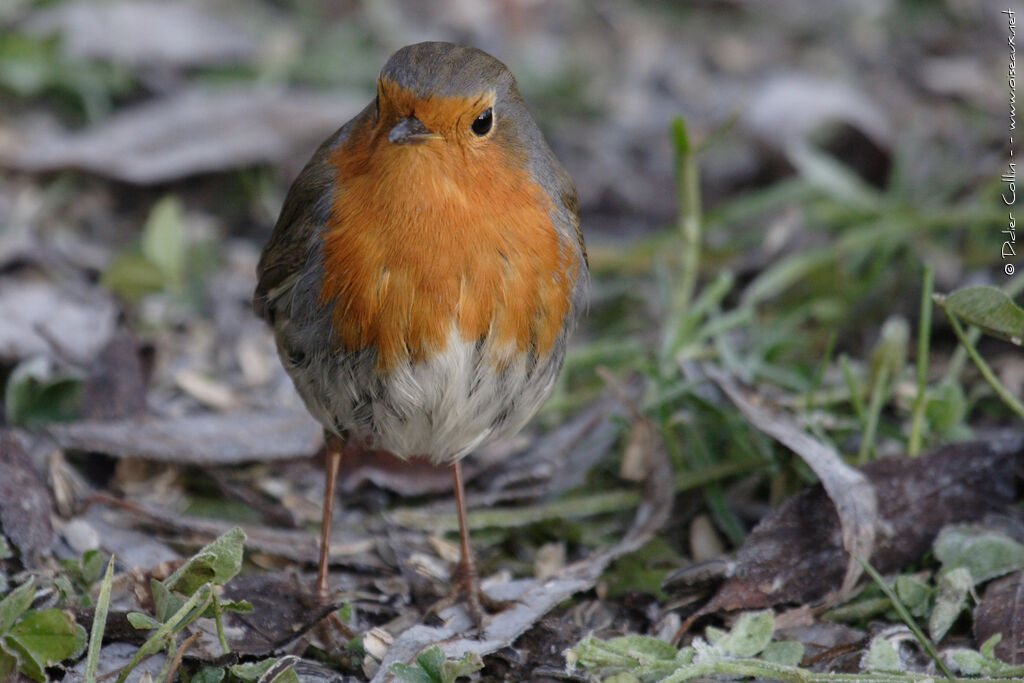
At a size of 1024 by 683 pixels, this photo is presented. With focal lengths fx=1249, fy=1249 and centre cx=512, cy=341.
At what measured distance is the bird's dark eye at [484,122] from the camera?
2.78m

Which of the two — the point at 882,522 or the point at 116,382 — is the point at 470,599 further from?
the point at 116,382

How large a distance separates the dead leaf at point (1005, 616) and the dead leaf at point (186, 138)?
3184 mm

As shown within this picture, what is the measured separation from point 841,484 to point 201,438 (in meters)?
1.80

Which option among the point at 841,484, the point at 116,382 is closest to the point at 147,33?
the point at 116,382

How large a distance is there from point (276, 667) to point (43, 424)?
1.40m

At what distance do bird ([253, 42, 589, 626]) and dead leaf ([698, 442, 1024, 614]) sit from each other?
0.70 m

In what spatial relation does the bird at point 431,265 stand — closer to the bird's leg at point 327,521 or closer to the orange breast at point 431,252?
the orange breast at point 431,252

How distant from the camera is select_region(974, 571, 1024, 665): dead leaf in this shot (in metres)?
2.82

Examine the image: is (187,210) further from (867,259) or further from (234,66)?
(867,259)

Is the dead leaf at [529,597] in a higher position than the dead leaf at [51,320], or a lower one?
lower

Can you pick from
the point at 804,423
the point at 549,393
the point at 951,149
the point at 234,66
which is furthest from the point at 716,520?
the point at 234,66

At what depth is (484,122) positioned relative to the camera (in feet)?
9.18

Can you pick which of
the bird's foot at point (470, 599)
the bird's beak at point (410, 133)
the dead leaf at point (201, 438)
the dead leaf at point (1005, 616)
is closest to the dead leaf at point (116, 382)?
the dead leaf at point (201, 438)

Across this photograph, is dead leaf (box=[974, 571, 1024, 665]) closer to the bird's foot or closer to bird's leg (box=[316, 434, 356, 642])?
the bird's foot
